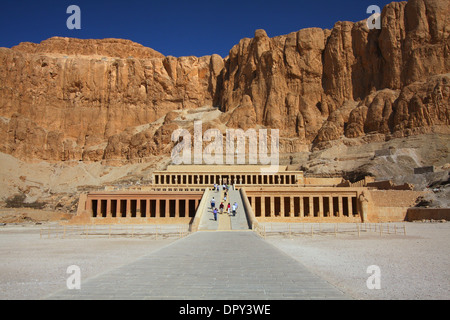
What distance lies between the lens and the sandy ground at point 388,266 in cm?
963

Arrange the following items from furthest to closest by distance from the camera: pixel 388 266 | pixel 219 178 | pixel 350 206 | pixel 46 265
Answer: pixel 219 178 → pixel 350 206 → pixel 46 265 → pixel 388 266

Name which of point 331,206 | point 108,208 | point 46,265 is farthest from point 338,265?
point 108,208

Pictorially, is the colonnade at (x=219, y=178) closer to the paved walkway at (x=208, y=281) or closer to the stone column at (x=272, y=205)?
the stone column at (x=272, y=205)

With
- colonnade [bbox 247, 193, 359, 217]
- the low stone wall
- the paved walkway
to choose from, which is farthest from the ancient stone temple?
the paved walkway

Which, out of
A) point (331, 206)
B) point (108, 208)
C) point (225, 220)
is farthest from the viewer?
point (108, 208)

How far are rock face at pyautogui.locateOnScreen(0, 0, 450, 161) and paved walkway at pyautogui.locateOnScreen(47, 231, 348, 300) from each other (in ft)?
275

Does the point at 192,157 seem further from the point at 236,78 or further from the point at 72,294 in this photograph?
the point at 72,294

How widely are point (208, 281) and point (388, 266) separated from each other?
7689 mm

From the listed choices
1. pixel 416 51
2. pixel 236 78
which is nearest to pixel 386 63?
pixel 416 51

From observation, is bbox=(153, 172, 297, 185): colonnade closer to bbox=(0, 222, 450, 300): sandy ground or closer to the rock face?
the rock face

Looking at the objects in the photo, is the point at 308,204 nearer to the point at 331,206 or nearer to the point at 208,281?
the point at 331,206

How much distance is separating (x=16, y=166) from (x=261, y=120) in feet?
229

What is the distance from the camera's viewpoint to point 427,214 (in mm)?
40000

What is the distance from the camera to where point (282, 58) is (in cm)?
11812
